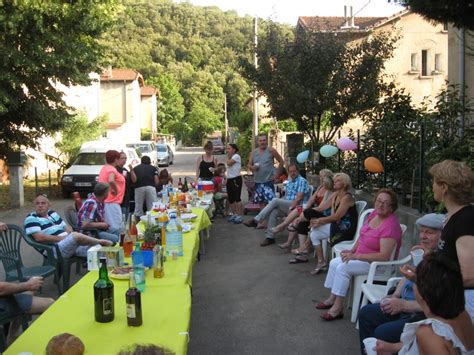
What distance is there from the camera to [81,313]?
3660 millimetres

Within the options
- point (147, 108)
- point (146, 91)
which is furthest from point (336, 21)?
point (147, 108)

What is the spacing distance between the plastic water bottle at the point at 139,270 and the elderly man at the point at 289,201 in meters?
4.97

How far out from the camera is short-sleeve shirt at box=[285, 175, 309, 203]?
9.82 meters

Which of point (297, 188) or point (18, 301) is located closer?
point (18, 301)

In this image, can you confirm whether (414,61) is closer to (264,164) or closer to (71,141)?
(71,141)

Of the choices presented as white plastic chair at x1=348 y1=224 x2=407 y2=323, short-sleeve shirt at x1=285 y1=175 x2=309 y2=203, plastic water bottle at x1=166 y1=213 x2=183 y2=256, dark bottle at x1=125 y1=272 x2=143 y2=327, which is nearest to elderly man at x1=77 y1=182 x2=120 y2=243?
plastic water bottle at x1=166 y1=213 x2=183 y2=256

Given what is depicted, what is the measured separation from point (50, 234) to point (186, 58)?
3670 inches

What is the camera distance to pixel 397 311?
3996 millimetres

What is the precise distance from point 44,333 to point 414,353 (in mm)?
2179

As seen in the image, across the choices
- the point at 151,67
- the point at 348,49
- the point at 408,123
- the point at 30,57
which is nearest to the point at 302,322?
the point at 408,123

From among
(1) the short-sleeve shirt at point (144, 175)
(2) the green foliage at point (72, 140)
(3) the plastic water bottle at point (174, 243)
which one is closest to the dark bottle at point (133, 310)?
(3) the plastic water bottle at point (174, 243)

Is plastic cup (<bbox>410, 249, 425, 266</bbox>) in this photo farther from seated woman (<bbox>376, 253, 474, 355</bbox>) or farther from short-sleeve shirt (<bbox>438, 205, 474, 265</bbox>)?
seated woman (<bbox>376, 253, 474, 355</bbox>)

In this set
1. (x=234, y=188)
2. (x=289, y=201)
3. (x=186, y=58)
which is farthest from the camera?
(x=186, y=58)

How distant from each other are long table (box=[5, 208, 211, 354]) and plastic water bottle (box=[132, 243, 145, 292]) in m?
0.07
